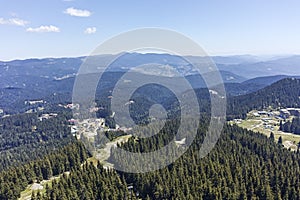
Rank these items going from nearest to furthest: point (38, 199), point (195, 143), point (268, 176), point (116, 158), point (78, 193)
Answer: point (38, 199) → point (78, 193) → point (268, 176) → point (116, 158) → point (195, 143)

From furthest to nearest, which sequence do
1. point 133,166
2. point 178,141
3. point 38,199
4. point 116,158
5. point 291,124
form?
point 291,124 → point 178,141 → point 116,158 → point 133,166 → point 38,199

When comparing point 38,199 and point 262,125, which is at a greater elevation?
point 38,199

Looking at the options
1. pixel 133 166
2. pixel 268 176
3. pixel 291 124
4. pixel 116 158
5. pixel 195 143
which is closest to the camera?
pixel 268 176

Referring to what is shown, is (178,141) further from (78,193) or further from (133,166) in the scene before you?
(78,193)

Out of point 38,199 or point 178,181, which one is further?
point 178,181

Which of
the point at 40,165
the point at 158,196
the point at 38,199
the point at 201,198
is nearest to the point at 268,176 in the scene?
the point at 201,198

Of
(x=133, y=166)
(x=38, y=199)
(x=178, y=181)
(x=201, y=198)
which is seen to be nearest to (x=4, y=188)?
(x=38, y=199)

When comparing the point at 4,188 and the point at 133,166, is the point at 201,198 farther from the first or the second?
the point at 4,188

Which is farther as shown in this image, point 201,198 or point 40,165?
point 40,165

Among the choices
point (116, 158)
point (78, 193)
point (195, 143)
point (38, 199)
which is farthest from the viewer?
point (195, 143)
